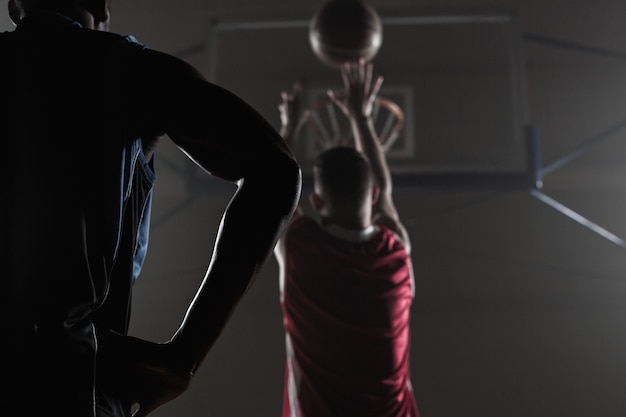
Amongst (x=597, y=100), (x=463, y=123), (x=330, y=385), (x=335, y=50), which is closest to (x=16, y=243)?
(x=330, y=385)

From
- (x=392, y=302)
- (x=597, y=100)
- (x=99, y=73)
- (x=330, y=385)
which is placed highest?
(x=597, y=100)

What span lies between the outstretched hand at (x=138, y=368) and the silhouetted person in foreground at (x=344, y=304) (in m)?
1.69

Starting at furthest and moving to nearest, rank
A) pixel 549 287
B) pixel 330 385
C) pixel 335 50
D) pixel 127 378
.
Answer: pixel 549 287, pixel 335 50, pixel 330 385, pixel 127 378

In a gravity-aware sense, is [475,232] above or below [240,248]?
above

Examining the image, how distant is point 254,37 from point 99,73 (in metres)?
5.91

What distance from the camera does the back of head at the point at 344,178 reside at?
93.0 inches

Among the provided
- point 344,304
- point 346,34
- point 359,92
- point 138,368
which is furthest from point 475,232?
point 138,368

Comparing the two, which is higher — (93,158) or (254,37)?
(254,37)

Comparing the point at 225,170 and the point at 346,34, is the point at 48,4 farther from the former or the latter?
the point at 346,34

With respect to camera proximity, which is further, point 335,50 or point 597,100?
point 597,100

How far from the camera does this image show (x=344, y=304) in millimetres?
2297

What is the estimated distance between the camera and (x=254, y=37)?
643 cm

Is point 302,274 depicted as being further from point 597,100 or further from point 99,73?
→ point 597,100

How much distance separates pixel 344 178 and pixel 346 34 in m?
1.29
